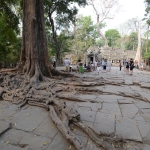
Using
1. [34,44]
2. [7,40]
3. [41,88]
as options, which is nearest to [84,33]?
[7,40]

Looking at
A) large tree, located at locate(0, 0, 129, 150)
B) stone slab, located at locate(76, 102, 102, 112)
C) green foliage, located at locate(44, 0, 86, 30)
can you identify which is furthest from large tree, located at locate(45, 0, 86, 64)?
stone slab, located at locate(76, 102, 102, 112)

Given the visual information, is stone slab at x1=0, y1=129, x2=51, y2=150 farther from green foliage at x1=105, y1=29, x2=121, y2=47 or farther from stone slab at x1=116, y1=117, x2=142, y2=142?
green foliage at x1=105, y1=29, x2=121, y2=47

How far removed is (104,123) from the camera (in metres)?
2.37

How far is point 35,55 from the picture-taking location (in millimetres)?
5113

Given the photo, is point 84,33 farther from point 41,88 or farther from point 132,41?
point 41,88

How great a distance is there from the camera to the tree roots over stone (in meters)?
1.81

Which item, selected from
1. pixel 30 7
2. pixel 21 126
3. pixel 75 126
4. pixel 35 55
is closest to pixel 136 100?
pixel 75 126

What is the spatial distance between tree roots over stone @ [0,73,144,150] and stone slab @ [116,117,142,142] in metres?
0.21

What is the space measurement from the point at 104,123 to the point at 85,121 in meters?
0.38

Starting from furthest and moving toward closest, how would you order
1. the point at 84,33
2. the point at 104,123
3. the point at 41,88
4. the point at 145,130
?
the point at 84,33, the point at 41,88, the point at 104,123, the point at 145,130

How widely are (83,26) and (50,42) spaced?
42.5 ft

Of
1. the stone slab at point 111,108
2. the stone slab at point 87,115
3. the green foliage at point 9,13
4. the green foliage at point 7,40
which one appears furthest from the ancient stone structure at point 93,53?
the stone slab at point 87,115

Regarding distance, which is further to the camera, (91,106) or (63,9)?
(63,9)

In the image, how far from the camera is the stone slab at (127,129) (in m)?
1.97
